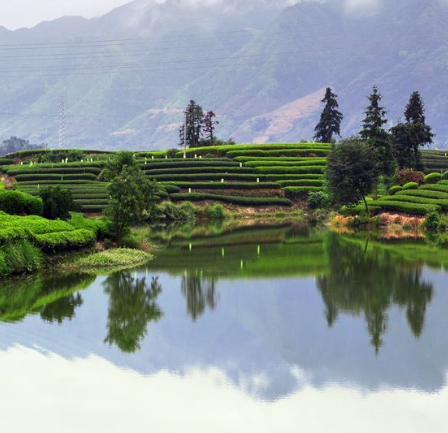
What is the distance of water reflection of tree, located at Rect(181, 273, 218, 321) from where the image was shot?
30953 mm

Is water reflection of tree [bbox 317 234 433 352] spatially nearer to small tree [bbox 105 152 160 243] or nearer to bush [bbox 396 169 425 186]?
small tree [bbox 105 152 160 243]

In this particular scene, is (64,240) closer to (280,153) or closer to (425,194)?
(425,194)

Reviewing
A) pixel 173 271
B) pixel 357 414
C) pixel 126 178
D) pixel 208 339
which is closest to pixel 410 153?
pixel 126 178

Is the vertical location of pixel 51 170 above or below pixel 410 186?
above

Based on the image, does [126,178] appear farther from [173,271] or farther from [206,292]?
[206,292]

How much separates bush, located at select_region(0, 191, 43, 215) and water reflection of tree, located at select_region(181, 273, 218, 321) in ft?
33.6

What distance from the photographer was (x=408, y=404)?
1962cm

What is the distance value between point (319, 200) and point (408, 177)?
934cm

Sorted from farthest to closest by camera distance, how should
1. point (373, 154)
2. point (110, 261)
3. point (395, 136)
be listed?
point (395, 136) → point (373, 154) → point (110, 261)

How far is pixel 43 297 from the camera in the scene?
33.1 metres

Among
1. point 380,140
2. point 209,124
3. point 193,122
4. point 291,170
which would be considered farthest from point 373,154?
point 193,122

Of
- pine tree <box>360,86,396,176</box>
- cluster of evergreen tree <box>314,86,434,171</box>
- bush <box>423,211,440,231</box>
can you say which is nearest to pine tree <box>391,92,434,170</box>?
cluster of evergreen tree <box>314,86,434,171</box>

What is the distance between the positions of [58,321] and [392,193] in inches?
2314

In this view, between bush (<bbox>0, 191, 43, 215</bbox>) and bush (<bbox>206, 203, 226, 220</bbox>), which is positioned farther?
bush (<bbox>206, 203, 226, 220</bbox>)
